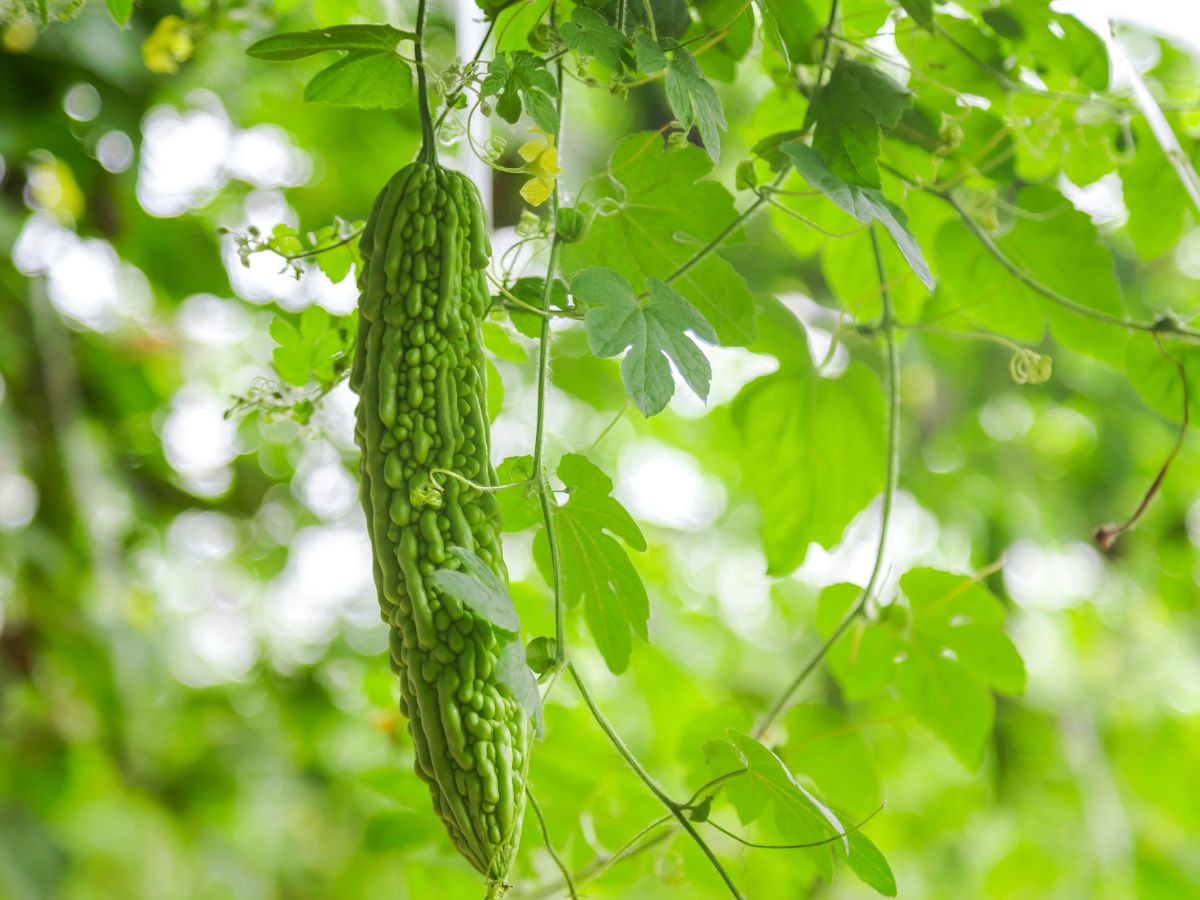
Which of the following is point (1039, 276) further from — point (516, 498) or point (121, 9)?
point (121, 9)

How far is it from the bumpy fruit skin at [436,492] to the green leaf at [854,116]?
0.18 meters

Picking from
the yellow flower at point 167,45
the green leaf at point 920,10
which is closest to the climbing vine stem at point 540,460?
the green leaf at point 920,10

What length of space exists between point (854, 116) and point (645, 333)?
167mm

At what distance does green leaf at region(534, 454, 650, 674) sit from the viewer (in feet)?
1.54

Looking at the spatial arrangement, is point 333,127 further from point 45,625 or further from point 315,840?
point 315,840

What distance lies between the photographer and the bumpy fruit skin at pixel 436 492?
39 centimetres

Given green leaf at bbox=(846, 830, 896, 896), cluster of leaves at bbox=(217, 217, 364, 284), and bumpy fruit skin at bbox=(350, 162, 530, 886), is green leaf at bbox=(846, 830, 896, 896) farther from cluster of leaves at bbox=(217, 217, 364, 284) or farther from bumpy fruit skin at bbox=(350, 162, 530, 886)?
cluster of leaves at bbox=(217, 217, 364, 284)

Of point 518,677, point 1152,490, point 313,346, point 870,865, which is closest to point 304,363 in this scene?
point 313,346

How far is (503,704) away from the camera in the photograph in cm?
40

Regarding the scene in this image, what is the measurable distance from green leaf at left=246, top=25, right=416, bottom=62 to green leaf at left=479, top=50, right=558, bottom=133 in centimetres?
5

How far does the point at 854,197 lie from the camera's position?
470mm

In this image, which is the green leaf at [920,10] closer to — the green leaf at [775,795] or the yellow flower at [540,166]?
the yellow flower at [540,166]

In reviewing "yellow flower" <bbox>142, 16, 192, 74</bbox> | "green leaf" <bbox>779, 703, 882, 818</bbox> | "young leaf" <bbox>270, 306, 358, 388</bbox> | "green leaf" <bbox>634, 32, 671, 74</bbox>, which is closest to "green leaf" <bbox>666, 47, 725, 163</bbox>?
"green leaf" <bbox>634, 32, 671, 74</bbox>

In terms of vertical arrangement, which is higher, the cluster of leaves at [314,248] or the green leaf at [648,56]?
the green leaf at [648,56]
